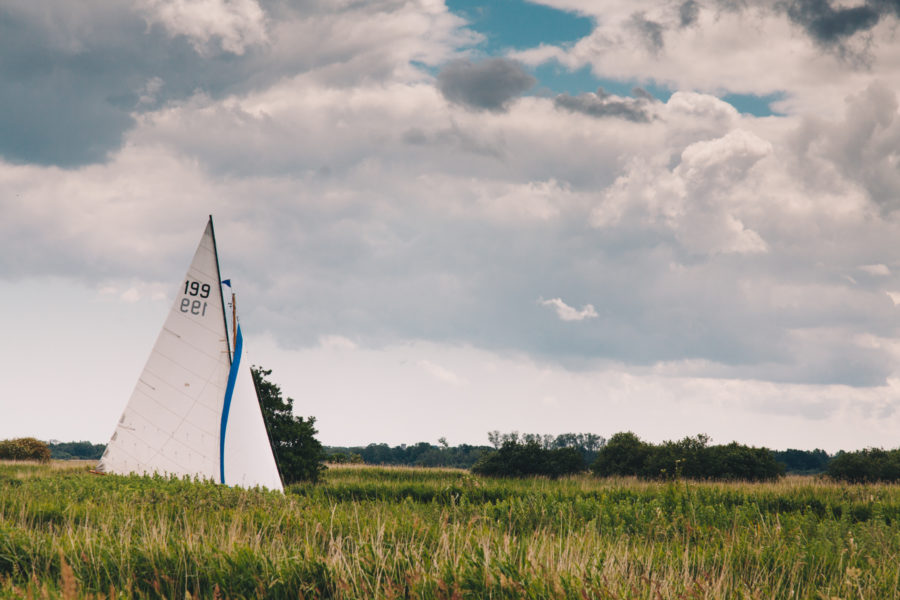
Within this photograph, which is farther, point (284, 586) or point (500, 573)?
point (284, 586)

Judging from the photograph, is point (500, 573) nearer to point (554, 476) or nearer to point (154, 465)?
point (154, 465)

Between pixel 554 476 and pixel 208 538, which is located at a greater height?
pixel 208 538

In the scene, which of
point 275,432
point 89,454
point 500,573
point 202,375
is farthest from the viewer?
point 89,454

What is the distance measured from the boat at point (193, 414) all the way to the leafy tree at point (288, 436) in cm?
963

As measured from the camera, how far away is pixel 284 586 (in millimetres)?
6676

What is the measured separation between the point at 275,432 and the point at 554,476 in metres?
20.9

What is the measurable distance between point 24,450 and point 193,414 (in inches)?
1666

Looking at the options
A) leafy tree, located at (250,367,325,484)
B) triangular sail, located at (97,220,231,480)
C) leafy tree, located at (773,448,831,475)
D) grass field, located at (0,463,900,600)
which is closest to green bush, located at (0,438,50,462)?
leafy tree, located at (250,367,325,484)

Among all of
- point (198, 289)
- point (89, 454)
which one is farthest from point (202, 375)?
point (89, 454)

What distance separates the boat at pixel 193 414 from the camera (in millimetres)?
18953

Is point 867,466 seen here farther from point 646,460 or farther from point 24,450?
point 24,450

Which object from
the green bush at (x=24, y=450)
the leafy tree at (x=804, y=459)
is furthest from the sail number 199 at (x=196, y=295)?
the leafy tree at (x=804, y=459)

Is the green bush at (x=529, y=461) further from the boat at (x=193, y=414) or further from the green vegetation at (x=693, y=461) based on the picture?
the boat at (x=193, y=414)

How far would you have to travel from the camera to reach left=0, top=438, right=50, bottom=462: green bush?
52250 millimetres
